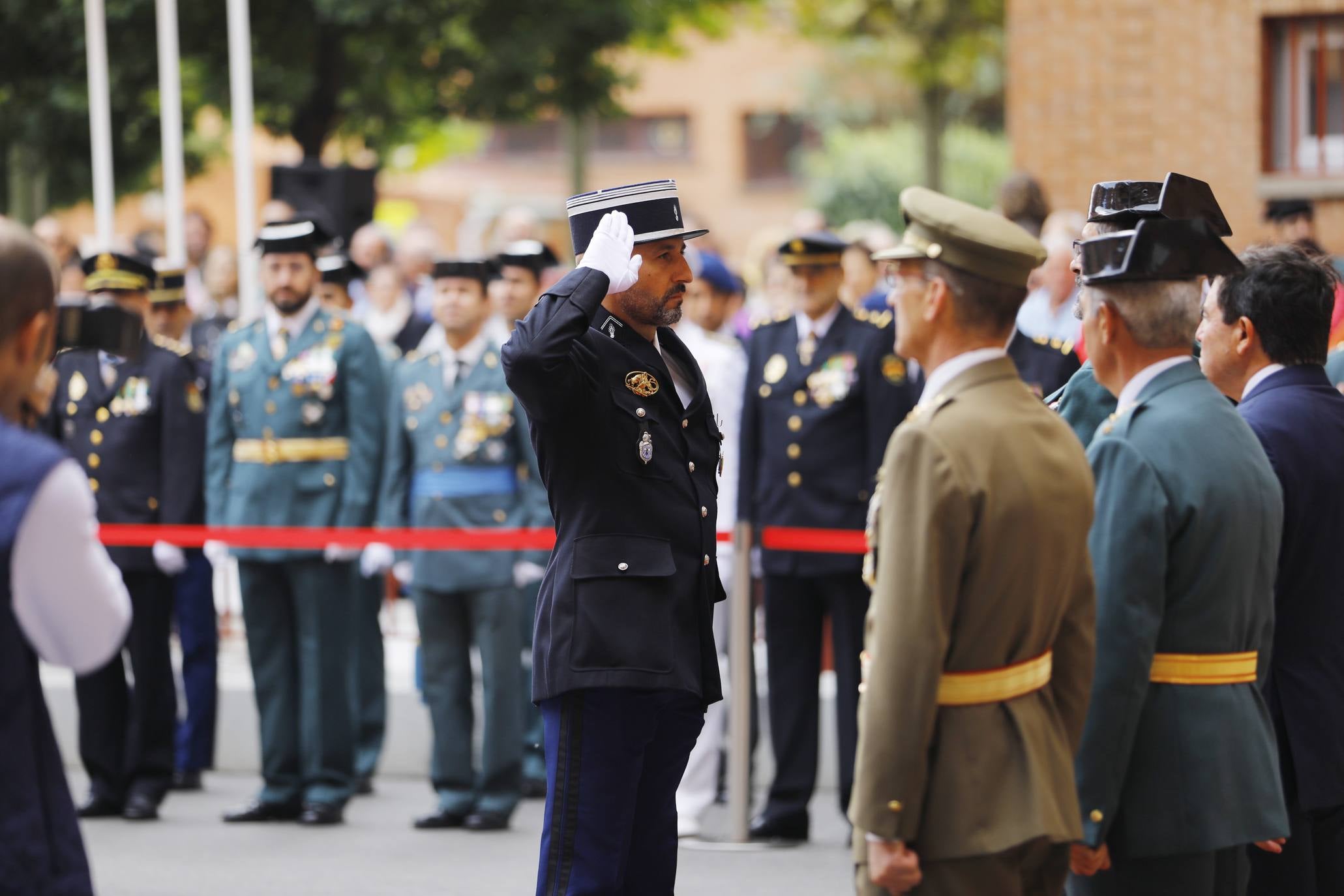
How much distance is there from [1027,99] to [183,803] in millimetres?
7373

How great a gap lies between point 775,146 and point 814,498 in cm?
3449

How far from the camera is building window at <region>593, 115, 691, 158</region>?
40906mm

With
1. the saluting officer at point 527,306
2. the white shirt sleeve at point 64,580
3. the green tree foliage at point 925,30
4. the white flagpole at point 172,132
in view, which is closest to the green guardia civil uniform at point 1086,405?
the white shirt sleeve at point 64,580

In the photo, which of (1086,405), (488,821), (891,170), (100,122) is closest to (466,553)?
(488,821)

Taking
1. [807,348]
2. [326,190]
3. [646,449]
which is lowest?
[646,449]

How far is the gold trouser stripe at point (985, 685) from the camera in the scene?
3.29 metres

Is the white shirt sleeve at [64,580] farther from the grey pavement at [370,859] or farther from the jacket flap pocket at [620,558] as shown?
the grey pavement at [370,859]

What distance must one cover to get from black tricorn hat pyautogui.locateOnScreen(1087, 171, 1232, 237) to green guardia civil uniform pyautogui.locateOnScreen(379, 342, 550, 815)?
339 centimetres

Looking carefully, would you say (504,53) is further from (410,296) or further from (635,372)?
(635,372)

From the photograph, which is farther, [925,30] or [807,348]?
[925,30]

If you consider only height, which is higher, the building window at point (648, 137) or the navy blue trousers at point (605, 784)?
the building window at point (648, 137)

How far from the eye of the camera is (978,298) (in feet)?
11.2

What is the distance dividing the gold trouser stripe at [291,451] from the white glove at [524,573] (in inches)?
35.3

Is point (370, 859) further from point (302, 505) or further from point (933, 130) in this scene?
point (933, 130)
